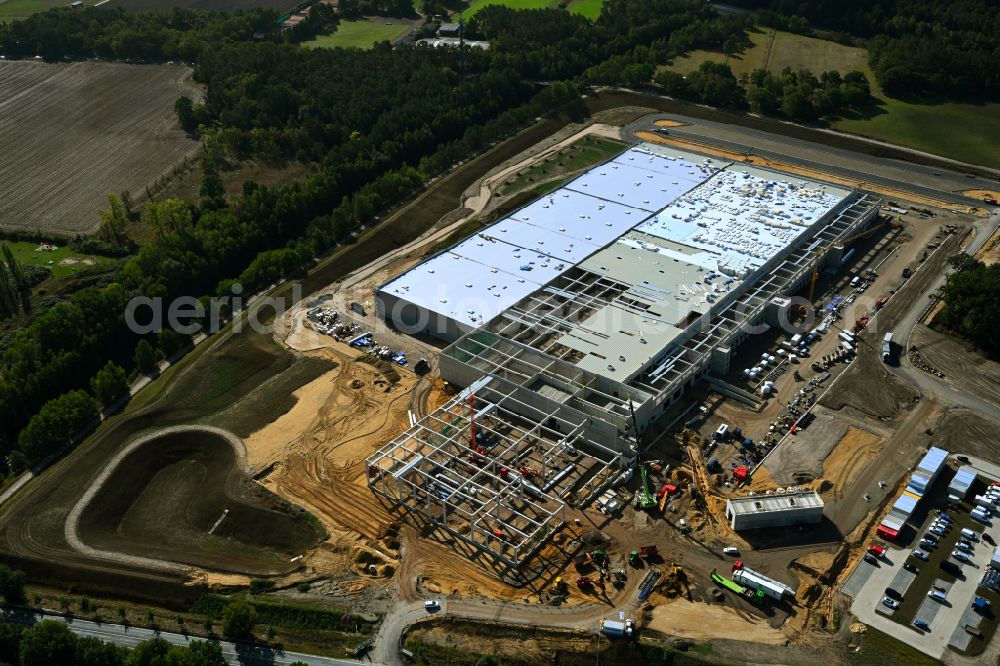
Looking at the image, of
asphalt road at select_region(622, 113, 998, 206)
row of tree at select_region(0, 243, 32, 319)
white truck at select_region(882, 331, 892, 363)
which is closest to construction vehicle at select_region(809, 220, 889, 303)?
white truck at select_region(882, 331, 892, 363)

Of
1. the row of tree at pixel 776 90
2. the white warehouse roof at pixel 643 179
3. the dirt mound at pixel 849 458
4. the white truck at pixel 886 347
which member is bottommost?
the dirt mound at pixel 849 458

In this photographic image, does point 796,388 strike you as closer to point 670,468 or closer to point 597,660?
point 670,468

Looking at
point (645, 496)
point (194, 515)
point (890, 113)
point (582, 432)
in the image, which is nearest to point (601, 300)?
point (582, 432)

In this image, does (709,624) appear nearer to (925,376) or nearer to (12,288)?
(925,376)

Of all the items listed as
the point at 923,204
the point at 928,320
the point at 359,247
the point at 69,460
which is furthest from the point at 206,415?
the point at 923,204

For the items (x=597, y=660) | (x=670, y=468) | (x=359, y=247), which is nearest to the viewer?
(x=597, y=660)

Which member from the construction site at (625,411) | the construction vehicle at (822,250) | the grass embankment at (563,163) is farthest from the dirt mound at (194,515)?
the grass embankment at (563,163)

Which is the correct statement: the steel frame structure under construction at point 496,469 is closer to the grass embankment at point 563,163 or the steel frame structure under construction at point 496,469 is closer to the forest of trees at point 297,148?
the forest of trees at point 297,148
